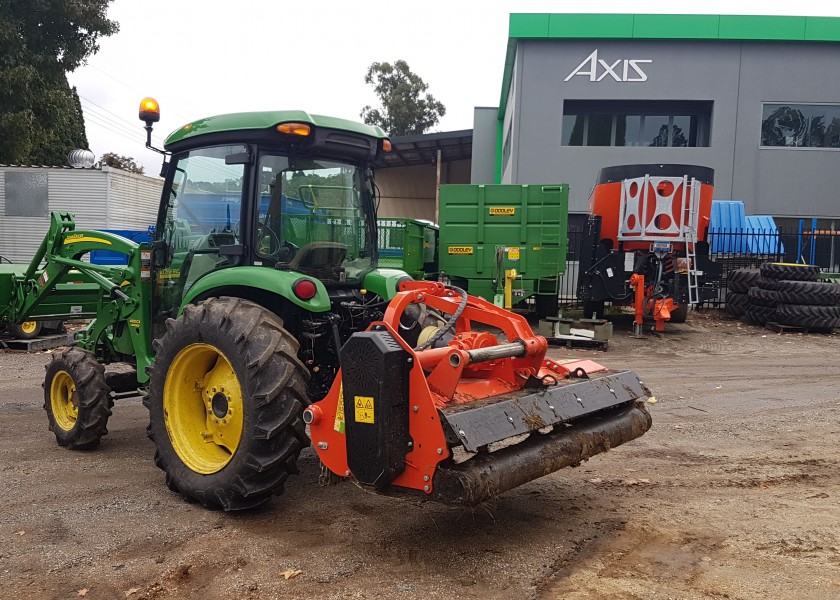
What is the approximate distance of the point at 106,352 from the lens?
241 inches

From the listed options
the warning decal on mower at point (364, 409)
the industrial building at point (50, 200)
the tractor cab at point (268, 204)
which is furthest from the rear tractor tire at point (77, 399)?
the industrial building at point (50, 200)

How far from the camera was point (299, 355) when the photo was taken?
187 inches

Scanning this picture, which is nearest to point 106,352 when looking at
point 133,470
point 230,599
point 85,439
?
point 85,439

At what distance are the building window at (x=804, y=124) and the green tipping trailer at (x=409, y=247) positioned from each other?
11.7m

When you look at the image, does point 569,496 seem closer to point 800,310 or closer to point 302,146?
point 302,146

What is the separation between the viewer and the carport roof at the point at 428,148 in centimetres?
2789

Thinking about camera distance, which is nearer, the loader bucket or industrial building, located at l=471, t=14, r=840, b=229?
the loader bucket

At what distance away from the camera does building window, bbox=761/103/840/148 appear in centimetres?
2066

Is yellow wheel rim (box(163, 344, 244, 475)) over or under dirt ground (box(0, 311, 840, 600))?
over

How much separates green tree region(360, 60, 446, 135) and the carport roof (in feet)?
59.2

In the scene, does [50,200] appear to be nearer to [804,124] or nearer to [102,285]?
[102,285]

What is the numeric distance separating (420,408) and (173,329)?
6.07ft

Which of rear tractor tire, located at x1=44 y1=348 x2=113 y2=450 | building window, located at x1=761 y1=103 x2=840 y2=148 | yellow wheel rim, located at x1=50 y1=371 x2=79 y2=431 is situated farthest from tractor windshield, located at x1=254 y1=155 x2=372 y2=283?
building window, located at x1=761 y1=103 x2=840 y2=148

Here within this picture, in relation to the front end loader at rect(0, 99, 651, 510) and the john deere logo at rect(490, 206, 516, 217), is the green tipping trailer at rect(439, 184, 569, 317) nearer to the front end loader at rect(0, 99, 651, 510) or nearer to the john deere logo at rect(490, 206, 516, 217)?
the john deere logo at rect(490, 206, 516, 217)
